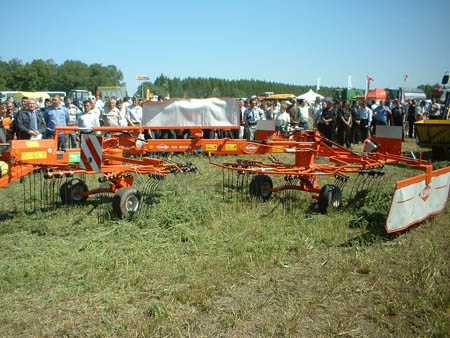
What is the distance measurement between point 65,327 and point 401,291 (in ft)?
9.72

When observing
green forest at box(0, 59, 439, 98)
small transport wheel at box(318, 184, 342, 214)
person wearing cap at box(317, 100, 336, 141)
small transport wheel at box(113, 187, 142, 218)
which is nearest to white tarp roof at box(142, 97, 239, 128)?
person wearing cap at box(317, 100, 336, 141)

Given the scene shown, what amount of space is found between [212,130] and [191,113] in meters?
1.98

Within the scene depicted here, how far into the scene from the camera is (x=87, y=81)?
306 ft

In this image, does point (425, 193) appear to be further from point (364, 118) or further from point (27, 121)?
point (364, 118)

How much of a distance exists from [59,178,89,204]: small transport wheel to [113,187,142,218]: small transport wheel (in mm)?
1218

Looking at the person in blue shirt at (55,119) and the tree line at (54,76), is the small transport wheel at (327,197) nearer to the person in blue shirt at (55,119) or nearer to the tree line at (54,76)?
the person in blue shirt at (55,119)

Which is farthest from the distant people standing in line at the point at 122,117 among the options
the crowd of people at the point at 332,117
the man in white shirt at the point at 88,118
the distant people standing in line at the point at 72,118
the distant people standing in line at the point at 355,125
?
the distant people standing in line at the point at 355,125

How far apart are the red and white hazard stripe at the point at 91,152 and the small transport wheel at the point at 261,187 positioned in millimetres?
2711

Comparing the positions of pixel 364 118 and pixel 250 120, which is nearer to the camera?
pixel 250 120

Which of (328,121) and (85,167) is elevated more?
(328,121)

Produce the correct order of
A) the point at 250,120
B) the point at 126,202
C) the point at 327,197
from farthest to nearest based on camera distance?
the point at 250,120 → the point at 327,197 → the point at 126,202

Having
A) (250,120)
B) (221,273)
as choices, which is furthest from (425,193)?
(250,120)

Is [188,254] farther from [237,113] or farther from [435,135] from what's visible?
[435,135]

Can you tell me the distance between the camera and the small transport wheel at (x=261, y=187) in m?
7.02
